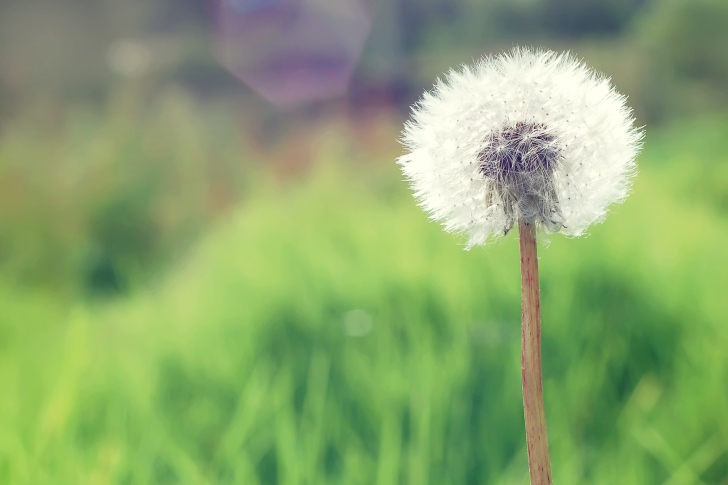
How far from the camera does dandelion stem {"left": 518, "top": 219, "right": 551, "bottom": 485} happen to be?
0.27m

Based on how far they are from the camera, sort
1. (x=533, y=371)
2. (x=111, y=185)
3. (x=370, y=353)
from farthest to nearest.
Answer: (x=111, y=185) < (x=370, y=353) < (x=533, y=371)

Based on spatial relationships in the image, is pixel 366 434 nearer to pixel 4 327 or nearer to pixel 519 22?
pixel 4 327

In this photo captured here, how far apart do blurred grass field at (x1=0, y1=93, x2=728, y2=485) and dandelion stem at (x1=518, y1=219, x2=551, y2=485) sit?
0.26ft

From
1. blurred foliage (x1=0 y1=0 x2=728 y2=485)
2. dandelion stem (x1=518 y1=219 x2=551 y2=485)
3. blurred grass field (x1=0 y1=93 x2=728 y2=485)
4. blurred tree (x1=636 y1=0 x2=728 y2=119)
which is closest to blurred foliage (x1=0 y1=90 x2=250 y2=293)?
blurred foliage (x1=0 y1=0 x2=728 y2=485)

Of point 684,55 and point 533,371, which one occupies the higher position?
point 684,55

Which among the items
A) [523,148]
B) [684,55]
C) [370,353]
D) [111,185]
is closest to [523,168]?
[523,148]

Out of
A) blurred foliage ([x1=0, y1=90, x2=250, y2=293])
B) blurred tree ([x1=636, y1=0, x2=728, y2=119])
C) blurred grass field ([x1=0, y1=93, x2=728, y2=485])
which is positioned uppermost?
blurred tree ([x1=636, y1=0, x2=728, y2=119])

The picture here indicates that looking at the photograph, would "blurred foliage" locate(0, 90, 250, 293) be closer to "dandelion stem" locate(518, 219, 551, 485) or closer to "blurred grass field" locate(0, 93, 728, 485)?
"blurred grass field" locate(0, 93, 728, 485)

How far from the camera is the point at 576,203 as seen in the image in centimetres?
34

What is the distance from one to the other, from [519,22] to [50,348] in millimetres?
1381

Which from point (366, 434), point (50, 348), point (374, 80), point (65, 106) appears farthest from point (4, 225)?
point (366, 434)

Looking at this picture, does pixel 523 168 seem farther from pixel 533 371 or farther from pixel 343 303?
pixel 343 303

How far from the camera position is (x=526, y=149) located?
0.33m

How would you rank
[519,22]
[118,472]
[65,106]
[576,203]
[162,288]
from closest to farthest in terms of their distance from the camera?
[576,203], [118,472], [162,288], [519,22], [65,106]
